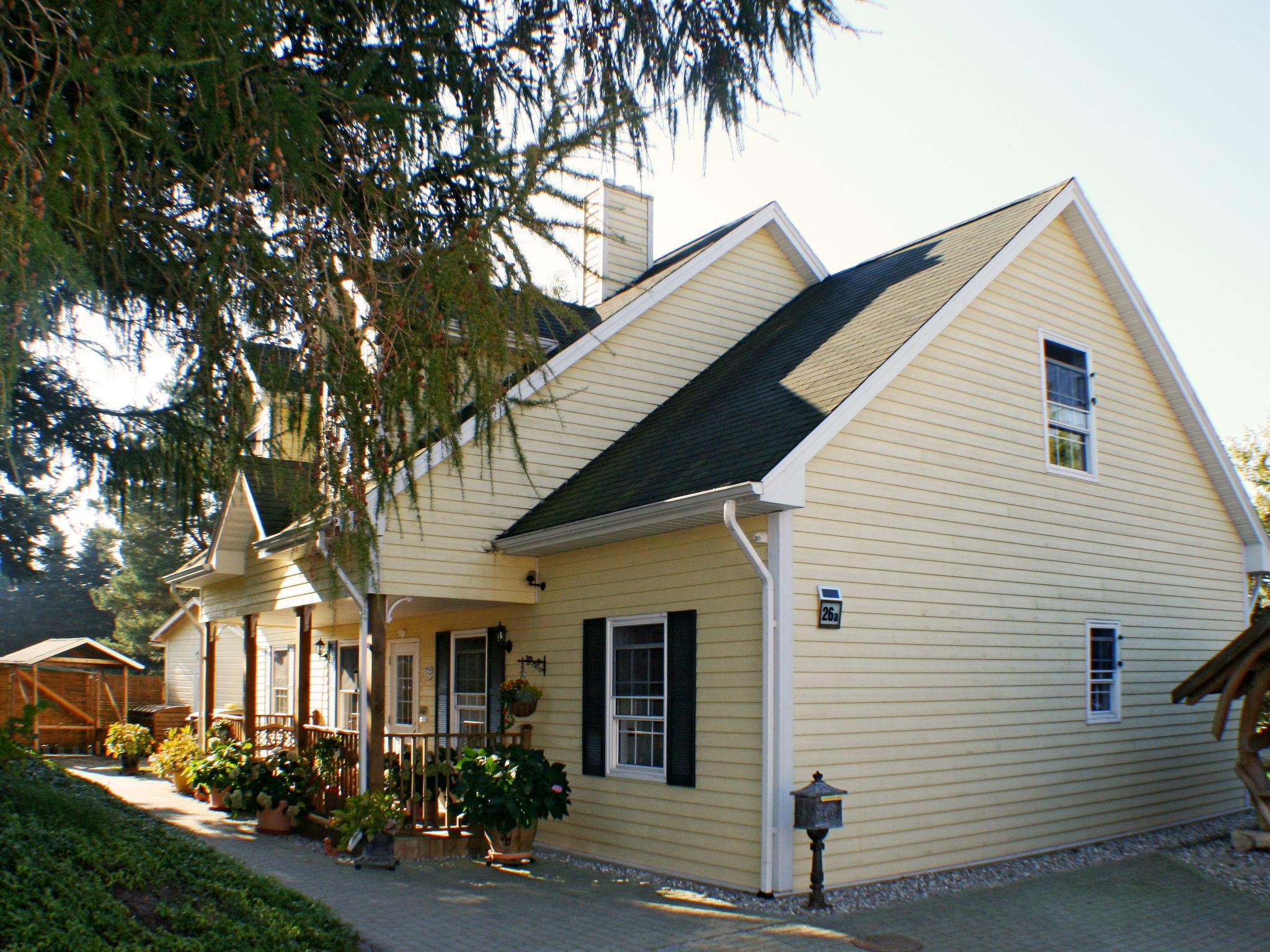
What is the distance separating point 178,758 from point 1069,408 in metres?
13.5

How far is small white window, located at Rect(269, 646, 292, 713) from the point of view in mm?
18641

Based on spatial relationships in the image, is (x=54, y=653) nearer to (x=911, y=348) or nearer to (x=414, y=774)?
(x=414, y=774)

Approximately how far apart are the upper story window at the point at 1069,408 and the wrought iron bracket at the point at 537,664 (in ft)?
19.2

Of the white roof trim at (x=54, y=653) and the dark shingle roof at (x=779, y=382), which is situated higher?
the dark shingle roof at (x=779, y=382)

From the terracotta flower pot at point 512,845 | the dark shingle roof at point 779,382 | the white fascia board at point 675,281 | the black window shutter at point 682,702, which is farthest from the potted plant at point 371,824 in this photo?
the dark shingle roof at point 779,382

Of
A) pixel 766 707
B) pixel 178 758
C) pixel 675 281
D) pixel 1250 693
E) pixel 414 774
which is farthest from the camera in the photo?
pixel 178 758

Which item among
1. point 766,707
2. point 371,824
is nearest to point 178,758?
point 371,824

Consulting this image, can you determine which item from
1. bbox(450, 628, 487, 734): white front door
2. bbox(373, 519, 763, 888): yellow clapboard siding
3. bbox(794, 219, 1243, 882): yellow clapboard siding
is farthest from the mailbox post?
bbox(450, 628, 487, 734): white front door

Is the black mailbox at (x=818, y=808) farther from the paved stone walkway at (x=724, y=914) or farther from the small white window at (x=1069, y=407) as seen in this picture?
the small white window at (x=1069, y=407)

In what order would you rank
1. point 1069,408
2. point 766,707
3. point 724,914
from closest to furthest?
1. point 724,914
2. point 766,707
3. point 1069,408

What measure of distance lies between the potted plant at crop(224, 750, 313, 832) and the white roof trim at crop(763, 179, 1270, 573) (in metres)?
6.80

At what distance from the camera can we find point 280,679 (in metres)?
18.9

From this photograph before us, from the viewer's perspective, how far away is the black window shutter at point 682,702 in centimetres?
919

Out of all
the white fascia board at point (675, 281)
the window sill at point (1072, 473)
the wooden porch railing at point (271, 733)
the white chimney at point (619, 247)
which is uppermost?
the white chimney at point (619, 247)
